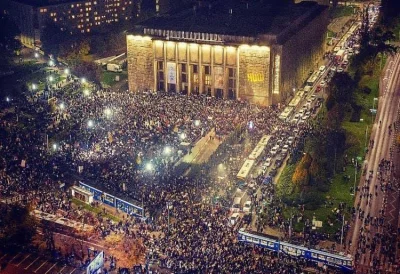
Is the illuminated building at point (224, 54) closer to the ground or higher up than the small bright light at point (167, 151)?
higher up

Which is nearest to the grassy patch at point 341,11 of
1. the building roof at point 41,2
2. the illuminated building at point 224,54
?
the illuminated building at point 224,54

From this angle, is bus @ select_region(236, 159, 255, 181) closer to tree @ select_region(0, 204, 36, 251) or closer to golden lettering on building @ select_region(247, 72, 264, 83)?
tree @ select_region(0, 204, 36, 251)

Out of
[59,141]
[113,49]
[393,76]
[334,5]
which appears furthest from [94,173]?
[334,5]

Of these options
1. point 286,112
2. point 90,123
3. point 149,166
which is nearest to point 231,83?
point 286,112

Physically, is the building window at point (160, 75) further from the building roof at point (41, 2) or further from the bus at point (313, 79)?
the building roof at point (41, 2)

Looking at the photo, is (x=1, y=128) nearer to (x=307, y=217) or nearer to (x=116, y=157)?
(x=116, y=157)

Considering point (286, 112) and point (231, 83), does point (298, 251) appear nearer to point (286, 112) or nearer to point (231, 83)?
point (286, 112)

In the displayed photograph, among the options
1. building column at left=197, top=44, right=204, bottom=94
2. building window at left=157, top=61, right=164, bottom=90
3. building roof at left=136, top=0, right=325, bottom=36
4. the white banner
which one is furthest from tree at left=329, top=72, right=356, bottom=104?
building window at left=157, top=61, right=164, bottom=90
